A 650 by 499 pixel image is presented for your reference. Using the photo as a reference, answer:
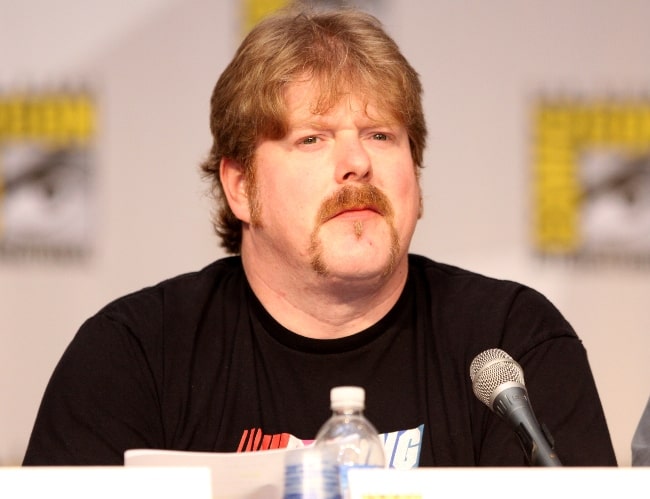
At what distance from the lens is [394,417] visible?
2.04 meters

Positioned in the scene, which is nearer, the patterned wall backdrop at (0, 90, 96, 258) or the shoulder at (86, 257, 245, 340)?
the shoulder at (86, 257, 245, 340)

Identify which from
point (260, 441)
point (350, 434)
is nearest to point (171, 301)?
point (260, 441)

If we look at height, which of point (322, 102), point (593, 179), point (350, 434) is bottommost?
point (350, 434)

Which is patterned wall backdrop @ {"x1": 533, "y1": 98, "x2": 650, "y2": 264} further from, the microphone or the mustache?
the microphone

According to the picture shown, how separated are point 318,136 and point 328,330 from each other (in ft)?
1.20

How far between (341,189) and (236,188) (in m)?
0.36

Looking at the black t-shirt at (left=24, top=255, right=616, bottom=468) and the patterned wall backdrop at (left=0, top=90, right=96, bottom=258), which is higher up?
the patterned wall backdrop at (left=0, top=90, right=96, bottom=258)

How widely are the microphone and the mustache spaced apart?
0.58 m

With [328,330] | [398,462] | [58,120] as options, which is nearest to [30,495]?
[398,462]

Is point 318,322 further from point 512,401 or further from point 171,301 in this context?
point 512,401

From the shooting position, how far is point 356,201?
2.05m

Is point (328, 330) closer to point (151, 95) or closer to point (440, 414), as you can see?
point (440, 414)

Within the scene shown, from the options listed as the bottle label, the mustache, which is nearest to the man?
the mustache

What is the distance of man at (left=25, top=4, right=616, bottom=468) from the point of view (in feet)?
6.58
